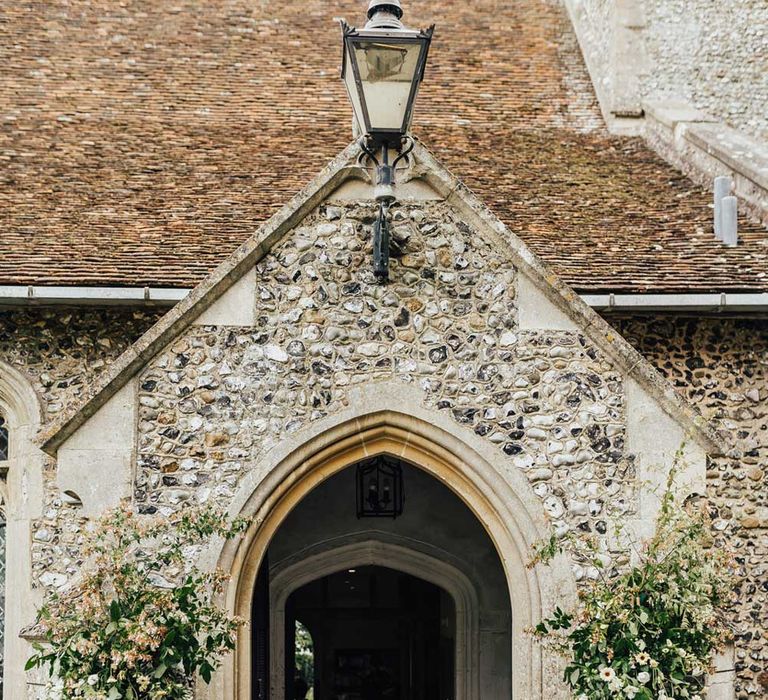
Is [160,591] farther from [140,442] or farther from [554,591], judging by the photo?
[554,591]

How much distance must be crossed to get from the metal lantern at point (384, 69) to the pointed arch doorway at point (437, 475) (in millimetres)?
1554

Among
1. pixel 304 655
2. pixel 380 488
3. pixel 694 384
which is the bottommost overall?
pixel 304 655

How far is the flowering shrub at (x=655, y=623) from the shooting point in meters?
5.84

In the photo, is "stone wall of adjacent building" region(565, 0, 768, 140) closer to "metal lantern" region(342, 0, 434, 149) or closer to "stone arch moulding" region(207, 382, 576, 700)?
"metal lantern" region(342, 0, 434, 149)

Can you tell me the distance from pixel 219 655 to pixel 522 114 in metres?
6.58

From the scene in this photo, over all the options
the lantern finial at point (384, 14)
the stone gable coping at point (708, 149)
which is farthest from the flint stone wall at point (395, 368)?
the stone gable coping at point (708, 149)

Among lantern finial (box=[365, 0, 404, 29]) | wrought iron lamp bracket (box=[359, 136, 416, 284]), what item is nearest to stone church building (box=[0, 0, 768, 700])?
wrought iron lamp bracket (box=[359, 136, 416, 284])

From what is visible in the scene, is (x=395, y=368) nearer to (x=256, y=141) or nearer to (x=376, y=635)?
(x=256, y=141)

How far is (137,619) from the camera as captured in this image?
5.80m

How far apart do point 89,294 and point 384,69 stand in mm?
2740

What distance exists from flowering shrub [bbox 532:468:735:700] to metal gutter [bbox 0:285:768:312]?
2.12m

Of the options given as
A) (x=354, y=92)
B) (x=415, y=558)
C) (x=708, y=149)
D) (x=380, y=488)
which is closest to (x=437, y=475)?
(x=354, y=92)

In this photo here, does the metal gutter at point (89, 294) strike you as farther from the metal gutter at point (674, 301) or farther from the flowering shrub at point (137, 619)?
the metal gutter at point (674, 301)

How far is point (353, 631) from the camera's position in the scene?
631 inches
